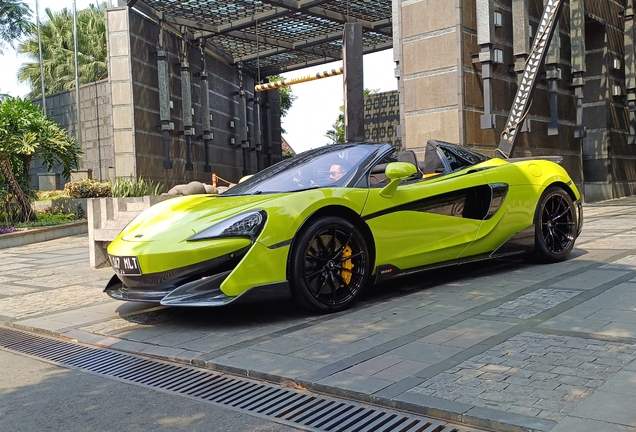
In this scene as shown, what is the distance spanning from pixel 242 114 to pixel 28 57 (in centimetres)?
2088

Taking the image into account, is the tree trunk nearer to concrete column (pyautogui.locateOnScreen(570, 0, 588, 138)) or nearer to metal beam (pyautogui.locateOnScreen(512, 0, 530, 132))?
metal beam (pyautogui.locateOnScreen(512, 0, 530, 132))

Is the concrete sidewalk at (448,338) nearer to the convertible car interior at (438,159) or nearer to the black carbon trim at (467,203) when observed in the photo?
the black carbon trim at (467,203)

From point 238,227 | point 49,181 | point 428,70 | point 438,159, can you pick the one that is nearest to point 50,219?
point 49,181

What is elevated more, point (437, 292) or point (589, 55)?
point (589, 55)

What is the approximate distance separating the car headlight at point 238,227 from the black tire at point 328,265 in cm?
32

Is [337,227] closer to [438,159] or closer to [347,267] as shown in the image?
[347,267]

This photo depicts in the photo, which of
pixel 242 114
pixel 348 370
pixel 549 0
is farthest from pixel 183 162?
pixel 348 370

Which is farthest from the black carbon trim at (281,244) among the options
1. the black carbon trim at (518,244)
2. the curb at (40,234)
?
the curb at (40,234)

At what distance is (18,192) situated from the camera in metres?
16.3

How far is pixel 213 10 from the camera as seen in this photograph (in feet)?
76.3

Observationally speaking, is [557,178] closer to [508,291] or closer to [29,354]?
[508,291]

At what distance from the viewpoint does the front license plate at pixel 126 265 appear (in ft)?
15.2

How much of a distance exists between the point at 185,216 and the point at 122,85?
1564cm

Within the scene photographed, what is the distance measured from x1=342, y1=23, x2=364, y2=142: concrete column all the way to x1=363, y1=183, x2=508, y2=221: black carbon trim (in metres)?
4.24
